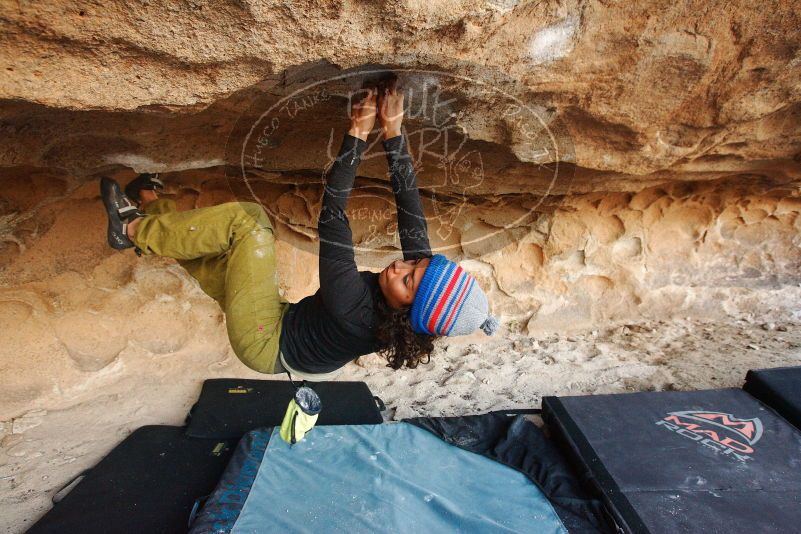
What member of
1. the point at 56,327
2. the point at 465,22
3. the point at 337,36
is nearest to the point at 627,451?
the point at 465,22

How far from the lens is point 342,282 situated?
4.74 ft

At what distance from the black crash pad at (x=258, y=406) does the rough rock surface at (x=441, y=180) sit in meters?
0.19

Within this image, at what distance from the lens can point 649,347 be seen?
3.11 meters

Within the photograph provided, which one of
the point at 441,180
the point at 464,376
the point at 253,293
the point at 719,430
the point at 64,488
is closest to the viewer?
the point at 253,293

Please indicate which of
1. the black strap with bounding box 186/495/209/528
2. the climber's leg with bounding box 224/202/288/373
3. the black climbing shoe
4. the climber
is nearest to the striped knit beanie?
the climber

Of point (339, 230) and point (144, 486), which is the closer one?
point (339, 230)

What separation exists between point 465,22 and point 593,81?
0.63 meters

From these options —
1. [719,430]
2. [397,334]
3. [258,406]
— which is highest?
[397,334]

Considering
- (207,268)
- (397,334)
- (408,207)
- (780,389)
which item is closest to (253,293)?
(207,268)

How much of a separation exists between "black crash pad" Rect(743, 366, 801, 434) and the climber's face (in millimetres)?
1989

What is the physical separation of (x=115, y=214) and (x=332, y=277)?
0.90m

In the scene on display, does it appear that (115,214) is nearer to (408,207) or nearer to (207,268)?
(207,268)

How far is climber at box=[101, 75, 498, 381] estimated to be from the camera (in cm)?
145

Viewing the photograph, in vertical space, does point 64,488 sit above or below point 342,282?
below
